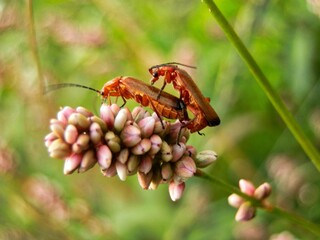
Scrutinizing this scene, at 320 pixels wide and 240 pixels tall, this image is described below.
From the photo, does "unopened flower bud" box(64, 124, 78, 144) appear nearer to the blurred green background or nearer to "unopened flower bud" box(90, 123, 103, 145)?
"unopened flower bud" box(90, 123, 103, 145)

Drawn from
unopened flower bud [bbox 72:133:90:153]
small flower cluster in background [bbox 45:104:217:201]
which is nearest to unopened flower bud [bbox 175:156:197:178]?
small flower cluster in background [bbox 45:104:217:201]

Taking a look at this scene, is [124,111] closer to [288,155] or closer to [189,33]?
[288,155]

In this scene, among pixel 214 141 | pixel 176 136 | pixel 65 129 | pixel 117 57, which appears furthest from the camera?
pixel 117 57

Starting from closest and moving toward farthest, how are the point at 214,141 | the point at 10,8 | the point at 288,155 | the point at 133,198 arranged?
the point at 10,8
the point at 288,155
the point at 214,141
the point at 133,198

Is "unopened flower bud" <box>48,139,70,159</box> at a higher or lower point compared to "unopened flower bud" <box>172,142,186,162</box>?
higher

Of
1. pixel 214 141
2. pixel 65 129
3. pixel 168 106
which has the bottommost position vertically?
pixel 214 141

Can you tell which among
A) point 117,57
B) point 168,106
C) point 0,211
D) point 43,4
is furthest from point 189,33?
point 168,106

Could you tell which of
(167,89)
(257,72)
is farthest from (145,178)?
(167,89)

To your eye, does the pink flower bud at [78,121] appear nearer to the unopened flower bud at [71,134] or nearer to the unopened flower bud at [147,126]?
Answer: the unopened flower bud at [71,134]
